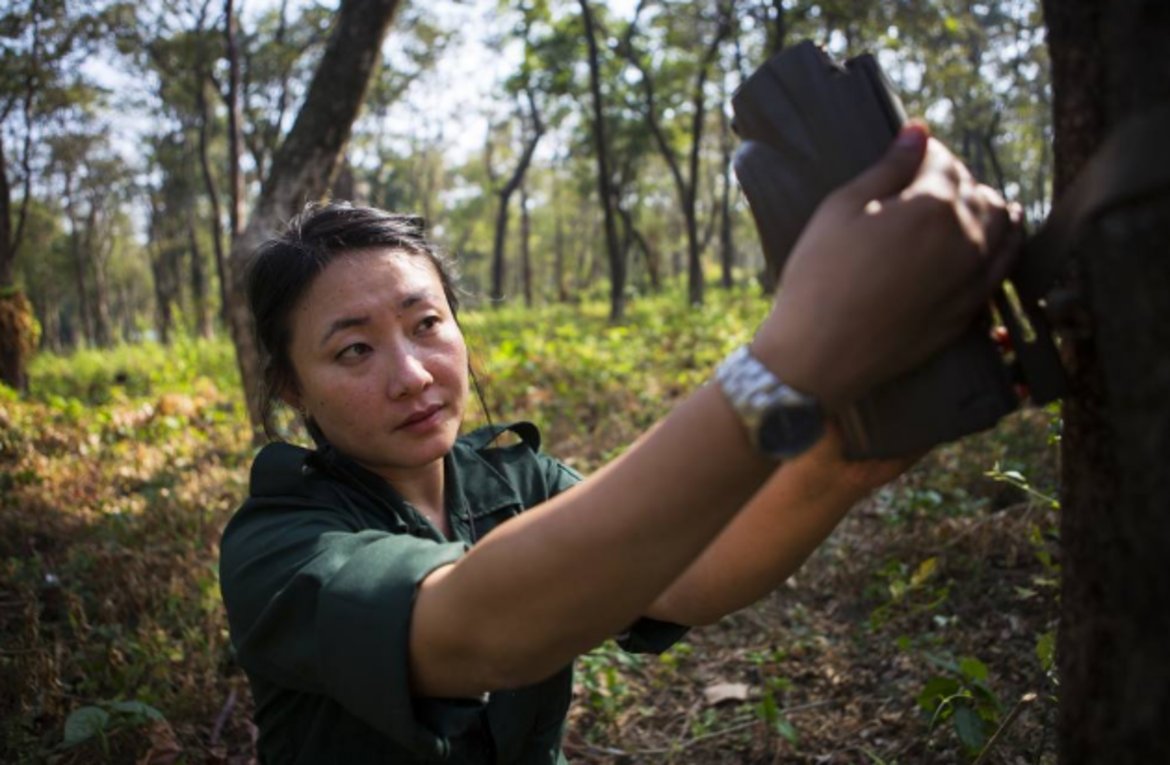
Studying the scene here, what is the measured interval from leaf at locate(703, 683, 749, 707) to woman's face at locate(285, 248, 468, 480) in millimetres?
1807

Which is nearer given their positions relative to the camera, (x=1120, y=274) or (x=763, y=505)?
(x=1120, y=274)

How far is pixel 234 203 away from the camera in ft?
34.0

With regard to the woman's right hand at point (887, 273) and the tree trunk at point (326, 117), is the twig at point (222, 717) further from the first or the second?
the tree trunk at point (326, 117)

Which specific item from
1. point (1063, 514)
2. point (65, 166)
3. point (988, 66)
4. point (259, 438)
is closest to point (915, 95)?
point (988, 66)

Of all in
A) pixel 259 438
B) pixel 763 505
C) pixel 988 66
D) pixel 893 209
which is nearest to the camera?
pixel 893 209

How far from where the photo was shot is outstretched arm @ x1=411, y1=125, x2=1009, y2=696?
2.68ft

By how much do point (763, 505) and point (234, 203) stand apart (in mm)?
10218

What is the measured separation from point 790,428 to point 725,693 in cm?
238

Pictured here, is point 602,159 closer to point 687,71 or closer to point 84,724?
point 687,71

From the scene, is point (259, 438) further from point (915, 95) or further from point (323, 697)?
point (915, 95)

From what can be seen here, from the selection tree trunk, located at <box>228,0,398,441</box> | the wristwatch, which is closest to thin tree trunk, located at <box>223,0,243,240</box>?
tree trunk, located at <box>228,0,398,441</box>

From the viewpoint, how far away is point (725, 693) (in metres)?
2.98

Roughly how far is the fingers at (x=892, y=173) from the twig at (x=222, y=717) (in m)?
2.66

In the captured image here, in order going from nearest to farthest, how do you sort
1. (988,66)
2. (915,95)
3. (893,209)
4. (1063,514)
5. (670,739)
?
(893,209), (1063,514), (670,739), (915,95), (988,66)
